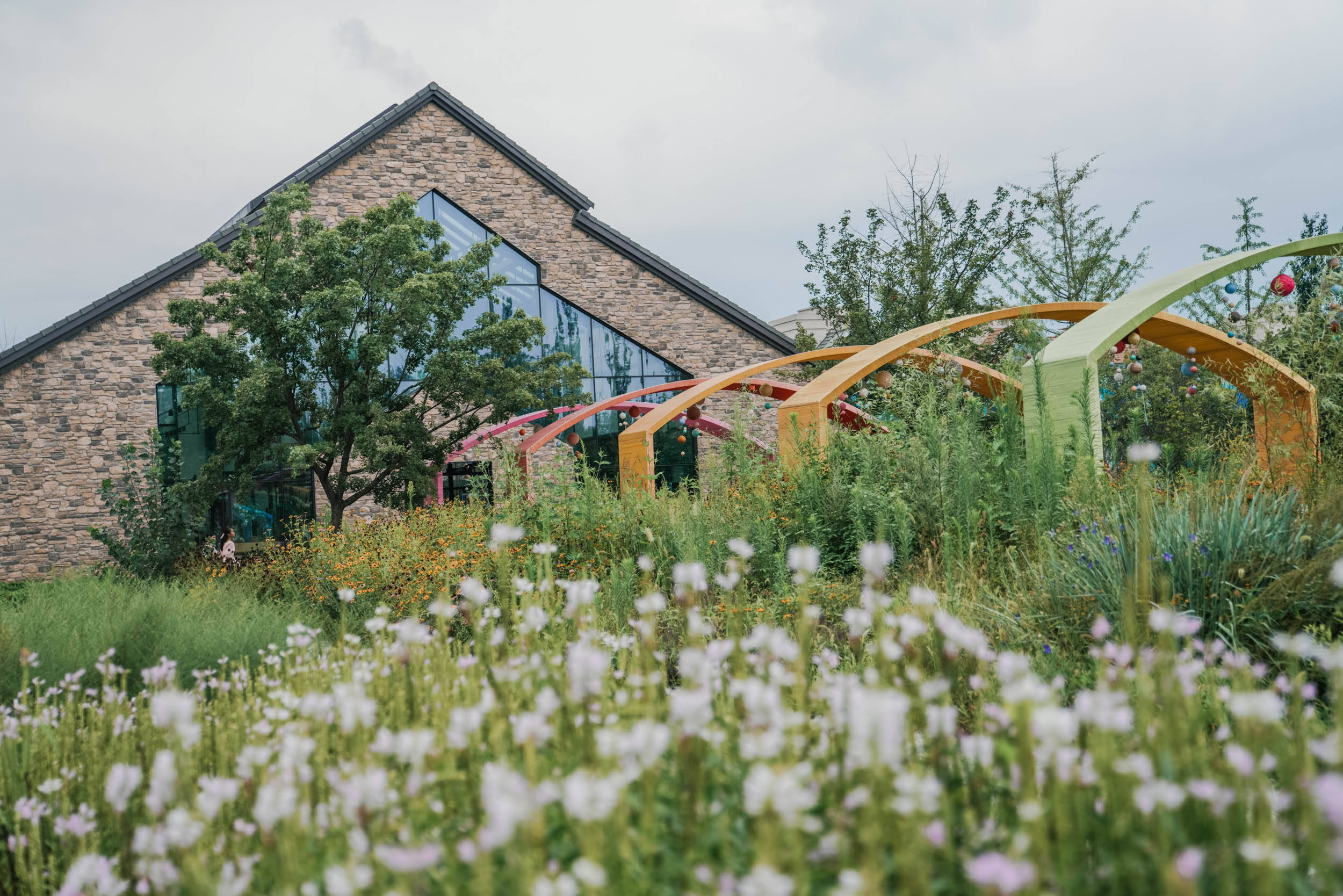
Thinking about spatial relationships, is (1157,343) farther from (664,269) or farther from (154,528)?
(154,528)

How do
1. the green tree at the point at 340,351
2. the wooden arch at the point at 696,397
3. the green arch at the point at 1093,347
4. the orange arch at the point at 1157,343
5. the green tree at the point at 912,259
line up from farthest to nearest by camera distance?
the green tree at the point at 912,259, the green tree at the point at 340,351, the wooden arch at the point at 696,397, the orange arch at the point at 1157,343, the green arch at the point at 1093,347

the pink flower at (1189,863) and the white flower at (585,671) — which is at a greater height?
the white flower at (585,671)

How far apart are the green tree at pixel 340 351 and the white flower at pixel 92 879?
950cm

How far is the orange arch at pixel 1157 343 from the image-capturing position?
9.05 m

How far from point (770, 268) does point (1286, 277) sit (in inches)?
479

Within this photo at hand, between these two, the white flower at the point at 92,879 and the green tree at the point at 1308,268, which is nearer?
the white flower at the point at 92,879

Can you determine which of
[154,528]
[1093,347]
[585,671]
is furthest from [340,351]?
[585,671]

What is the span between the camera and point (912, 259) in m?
18.6

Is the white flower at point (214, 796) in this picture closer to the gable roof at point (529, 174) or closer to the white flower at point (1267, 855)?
the white flower at point (1267, 855)

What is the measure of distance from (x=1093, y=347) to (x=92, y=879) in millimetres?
7387

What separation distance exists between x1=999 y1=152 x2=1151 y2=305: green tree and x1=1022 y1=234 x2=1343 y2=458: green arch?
13.4 m

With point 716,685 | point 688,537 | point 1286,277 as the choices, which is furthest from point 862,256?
point 716,685

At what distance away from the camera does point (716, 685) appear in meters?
2.14

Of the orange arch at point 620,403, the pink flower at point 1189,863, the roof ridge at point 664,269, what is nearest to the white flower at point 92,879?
the pink flower at point 1189,863
